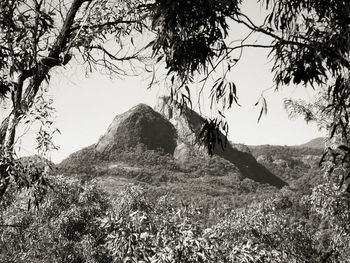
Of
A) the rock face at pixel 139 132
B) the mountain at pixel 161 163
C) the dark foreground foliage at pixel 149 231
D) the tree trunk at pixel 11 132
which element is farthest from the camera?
the rock face at pixel 139 132

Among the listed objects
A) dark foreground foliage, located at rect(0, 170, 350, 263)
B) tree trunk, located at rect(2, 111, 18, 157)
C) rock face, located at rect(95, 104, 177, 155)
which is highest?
rock face, located at rect(95, 104, 177, 155)

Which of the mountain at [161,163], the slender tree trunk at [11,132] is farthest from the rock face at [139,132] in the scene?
the slender tree trunk at [11,132]

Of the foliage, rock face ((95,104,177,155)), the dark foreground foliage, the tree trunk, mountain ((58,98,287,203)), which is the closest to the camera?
the tree trunk

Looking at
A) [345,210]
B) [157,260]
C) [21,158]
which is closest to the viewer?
[21,158]

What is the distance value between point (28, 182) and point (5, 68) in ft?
5.21

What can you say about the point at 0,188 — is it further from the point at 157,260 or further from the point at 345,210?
the point at 345,210

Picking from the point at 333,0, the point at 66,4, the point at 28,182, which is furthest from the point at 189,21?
the point at 28,182

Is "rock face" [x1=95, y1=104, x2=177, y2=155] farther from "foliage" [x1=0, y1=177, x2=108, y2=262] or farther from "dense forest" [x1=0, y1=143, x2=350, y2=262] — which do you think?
"foliage" [x1=0, y1=177, x2=108, y2=262]

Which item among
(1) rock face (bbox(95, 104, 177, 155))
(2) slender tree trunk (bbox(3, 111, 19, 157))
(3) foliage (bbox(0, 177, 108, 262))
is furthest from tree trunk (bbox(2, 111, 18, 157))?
(1) rock face (bbox(95, 104, 177, 155))

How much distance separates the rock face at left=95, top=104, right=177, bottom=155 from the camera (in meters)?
150

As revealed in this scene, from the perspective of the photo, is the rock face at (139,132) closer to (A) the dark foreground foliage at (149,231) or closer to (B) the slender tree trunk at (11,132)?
(A) the dark foreground foliage at (149,231)

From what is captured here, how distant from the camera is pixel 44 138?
6.28m

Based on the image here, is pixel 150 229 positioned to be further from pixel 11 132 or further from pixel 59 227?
pixel 59 227

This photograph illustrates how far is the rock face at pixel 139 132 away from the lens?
491 feet
